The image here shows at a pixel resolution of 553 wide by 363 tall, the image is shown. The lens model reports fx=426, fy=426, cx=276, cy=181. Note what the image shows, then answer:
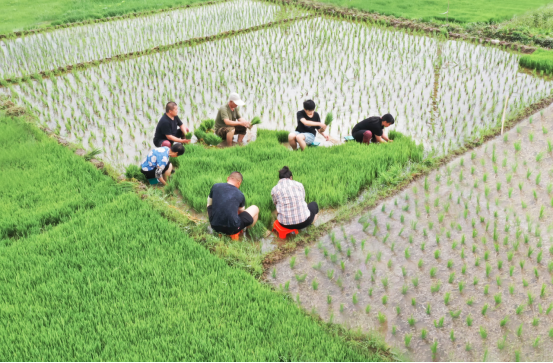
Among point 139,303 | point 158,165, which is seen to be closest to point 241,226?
point 139,303

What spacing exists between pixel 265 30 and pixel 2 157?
23.5 feet

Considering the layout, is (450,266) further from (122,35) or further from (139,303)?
(122,35)

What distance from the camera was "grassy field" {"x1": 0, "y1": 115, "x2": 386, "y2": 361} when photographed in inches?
115

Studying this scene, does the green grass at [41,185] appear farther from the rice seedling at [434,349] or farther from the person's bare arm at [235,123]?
the rice seedling at [434,349]

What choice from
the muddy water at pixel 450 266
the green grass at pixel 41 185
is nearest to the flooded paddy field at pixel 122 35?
the green grass at pixel 41 185

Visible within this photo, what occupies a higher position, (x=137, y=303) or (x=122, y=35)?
(x=122, y=35)

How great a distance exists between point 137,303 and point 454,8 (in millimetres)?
11922

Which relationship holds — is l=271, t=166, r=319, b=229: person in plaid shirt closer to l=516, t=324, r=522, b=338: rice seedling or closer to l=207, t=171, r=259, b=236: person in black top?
l=207, t=171, r=259, b=236: person in black top

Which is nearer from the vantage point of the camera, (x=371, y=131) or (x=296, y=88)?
(x=371, y=131)

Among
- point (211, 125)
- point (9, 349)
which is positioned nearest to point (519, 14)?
point (211, 125)

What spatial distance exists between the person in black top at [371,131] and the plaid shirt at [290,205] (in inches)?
72.8

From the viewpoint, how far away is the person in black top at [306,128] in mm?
5582

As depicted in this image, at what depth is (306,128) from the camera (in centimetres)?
571

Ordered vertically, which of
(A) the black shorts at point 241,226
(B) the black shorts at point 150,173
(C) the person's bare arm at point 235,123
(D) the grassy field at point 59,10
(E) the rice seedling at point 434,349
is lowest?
(E) the rice seedling at point 434,349
